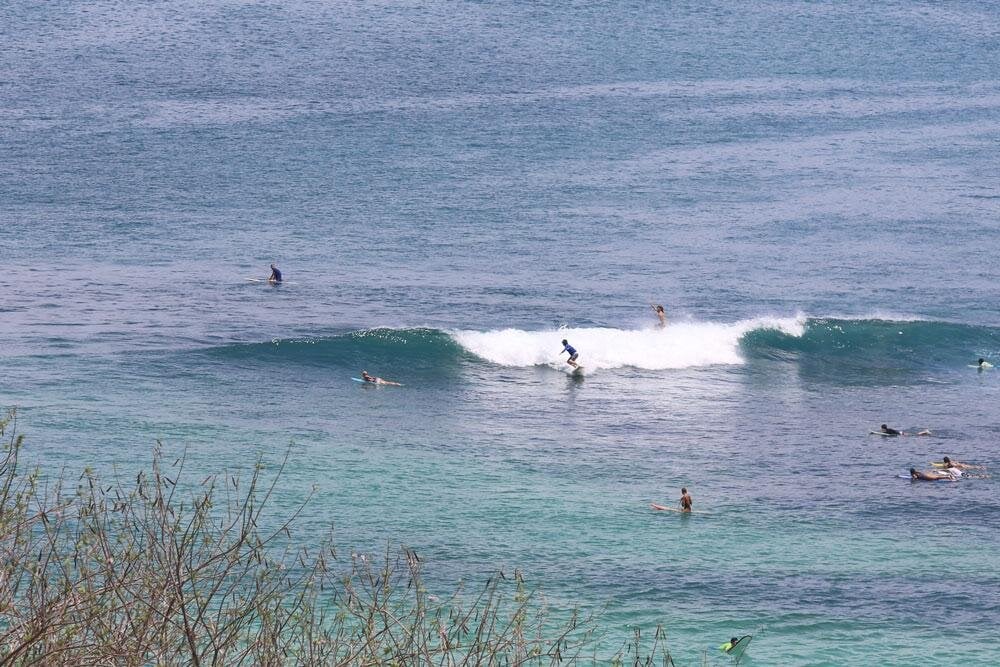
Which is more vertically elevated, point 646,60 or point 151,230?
point 646,60

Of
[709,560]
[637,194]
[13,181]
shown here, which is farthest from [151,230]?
[709,560]

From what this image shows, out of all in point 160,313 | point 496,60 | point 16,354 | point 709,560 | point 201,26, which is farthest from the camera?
point 201,26

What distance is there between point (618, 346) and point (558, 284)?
7531 mm

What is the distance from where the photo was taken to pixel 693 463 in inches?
1296

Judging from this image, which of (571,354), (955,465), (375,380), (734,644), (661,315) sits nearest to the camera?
(734,644)

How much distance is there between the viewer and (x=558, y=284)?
51688 millimetres

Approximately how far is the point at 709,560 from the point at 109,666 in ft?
54.5

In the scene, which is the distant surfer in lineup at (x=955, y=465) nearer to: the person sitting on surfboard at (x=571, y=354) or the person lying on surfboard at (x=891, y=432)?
the person lying on surfboard at (x=891, y=432)

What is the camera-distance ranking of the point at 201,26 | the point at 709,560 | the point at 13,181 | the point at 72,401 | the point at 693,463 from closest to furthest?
the point at 709,560 < the point at 693,463 < the point at 72,401 < the point at 13,181 < the point at 201,26

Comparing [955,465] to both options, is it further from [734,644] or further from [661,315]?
[661,315]

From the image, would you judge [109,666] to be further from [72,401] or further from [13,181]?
[13,181]

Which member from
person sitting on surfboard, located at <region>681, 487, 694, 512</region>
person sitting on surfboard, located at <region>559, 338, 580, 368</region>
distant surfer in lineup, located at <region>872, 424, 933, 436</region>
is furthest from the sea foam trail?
person sitting on surfboard, located at <region>681, 487, 694, 512</region>

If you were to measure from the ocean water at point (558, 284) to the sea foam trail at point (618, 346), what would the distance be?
0.47ft

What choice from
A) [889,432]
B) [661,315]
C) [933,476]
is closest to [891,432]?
[889,432]
